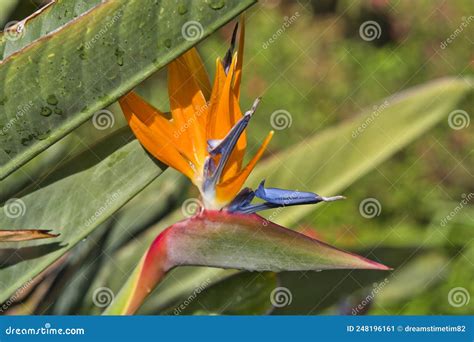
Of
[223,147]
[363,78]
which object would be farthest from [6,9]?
[363,78]

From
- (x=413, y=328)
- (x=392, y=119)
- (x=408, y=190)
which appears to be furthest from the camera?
(x=408, y=190)

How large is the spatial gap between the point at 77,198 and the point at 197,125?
0.20 m

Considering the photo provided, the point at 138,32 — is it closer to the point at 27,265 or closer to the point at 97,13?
the point at 97,13

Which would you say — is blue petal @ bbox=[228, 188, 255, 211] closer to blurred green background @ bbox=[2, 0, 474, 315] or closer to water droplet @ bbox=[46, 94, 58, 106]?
water droplet @ bbox=[46, 94, 58, 106]

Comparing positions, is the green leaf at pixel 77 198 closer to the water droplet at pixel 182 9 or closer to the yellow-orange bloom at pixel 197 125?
the yellow-orange bloom at pixel 197 125

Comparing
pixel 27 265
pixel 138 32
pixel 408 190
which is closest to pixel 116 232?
pixel 27 265

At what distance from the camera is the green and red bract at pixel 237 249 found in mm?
740

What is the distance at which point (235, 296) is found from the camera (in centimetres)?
106

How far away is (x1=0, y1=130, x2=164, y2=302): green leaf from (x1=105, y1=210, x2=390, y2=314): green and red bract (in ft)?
0.34

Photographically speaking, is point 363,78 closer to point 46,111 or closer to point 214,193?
point 214,193

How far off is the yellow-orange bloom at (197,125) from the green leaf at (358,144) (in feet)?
0.86

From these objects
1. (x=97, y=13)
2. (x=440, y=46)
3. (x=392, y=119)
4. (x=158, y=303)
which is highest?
(x=440, y=46)

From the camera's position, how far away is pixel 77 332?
3.59ft

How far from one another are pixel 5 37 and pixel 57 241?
27 cm
